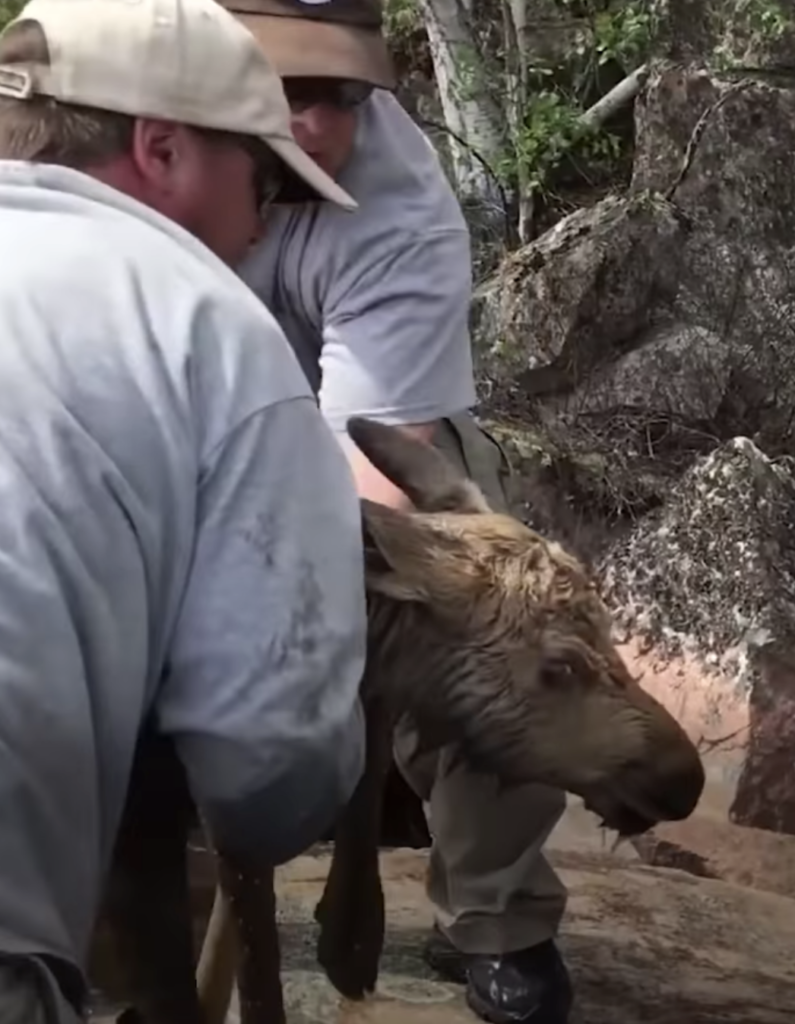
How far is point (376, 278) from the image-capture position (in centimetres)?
355

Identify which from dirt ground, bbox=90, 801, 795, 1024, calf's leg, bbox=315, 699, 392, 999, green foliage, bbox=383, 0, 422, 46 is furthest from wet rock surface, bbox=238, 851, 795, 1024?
green foliage, bbox=383, 0, 422, 46

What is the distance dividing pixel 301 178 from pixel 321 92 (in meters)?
1.02

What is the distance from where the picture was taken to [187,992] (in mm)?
2998

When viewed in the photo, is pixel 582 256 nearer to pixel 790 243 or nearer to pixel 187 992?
pixel 790 243

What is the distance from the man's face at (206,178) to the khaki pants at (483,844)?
1.41m

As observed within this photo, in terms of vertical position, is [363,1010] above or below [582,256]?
below

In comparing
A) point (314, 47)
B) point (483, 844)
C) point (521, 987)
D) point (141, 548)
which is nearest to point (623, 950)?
point (521, 987)

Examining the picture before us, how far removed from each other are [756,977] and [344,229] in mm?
2006

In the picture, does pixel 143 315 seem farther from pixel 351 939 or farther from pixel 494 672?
pixel 351 939

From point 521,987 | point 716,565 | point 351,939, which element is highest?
point 351,939

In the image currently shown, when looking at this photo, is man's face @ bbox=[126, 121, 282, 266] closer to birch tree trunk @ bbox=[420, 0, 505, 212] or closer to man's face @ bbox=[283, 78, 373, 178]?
man's face @ bbox=[283, 78, 373, 178]

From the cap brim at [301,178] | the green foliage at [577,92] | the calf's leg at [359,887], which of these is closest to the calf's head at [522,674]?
the calf's leg at [359,887]

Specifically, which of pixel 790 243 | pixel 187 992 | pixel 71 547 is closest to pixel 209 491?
pixel 71 547

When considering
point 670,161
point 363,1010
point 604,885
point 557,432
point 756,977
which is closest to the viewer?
point 363,1010
